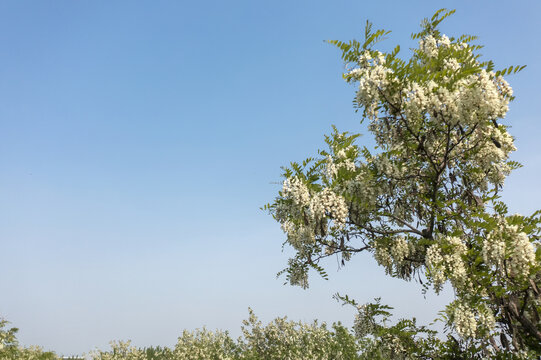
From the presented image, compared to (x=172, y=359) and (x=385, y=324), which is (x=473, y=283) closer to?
(x=385, y=324)

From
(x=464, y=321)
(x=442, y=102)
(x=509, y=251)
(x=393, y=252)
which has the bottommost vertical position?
(x=464, y=321)

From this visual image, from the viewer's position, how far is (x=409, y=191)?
1173 cm

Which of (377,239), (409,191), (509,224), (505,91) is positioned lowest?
(509,224)

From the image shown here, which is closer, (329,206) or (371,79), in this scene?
(371,79)

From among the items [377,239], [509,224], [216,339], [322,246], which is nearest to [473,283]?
[509,224]

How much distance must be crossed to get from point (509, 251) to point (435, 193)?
7.32 ft

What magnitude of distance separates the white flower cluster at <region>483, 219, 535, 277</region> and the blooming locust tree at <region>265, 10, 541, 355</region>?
0.8 inches

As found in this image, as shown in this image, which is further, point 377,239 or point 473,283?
point 377,239

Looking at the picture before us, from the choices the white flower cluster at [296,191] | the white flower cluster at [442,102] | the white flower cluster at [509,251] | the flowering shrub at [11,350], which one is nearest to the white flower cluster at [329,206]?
the white flower cluster at [296,191]

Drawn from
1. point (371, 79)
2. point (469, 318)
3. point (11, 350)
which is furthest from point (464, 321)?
point (11, 350)

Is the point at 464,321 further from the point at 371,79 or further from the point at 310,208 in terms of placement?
the point at 371,79

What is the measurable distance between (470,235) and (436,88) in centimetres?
377

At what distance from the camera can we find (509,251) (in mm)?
8453

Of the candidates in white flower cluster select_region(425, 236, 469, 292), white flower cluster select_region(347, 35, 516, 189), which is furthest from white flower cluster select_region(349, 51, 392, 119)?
white flower cluster select_region(425, 236, 469, 292)
